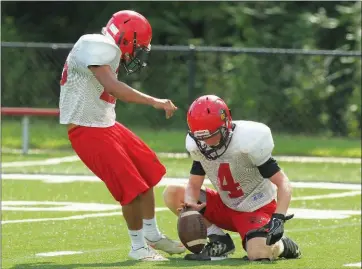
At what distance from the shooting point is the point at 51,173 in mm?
14266

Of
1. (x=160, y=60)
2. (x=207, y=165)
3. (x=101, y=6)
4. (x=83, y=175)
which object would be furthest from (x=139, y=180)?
(x=101, y=6)

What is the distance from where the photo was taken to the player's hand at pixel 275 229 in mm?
7457

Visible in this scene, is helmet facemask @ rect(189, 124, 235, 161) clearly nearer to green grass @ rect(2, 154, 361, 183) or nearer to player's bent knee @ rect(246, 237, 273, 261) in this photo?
player's bent knee @ rect(246, 237, 273, 261)

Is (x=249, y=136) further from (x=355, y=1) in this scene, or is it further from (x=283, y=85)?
→ (x=355, y=1)

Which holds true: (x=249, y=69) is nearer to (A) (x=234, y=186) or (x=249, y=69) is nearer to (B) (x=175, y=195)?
(B) (x=175, y=195)

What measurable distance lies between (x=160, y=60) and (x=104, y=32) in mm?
12647

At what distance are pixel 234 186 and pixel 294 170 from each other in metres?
7.29

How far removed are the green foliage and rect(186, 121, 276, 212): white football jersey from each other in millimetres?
9047

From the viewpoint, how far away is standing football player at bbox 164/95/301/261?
7605mm

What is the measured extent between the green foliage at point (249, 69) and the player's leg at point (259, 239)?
906 cm

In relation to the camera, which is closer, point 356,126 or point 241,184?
point 241,184

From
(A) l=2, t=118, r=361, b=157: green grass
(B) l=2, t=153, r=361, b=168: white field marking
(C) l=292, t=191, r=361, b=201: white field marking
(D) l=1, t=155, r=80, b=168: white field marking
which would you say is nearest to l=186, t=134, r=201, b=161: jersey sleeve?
(C) l=292, t=191, r=361, b=201: white field marking

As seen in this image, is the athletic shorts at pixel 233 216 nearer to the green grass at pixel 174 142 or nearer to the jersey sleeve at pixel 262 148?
the jersey sleeve at pixel 262 148

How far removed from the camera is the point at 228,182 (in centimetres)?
796
